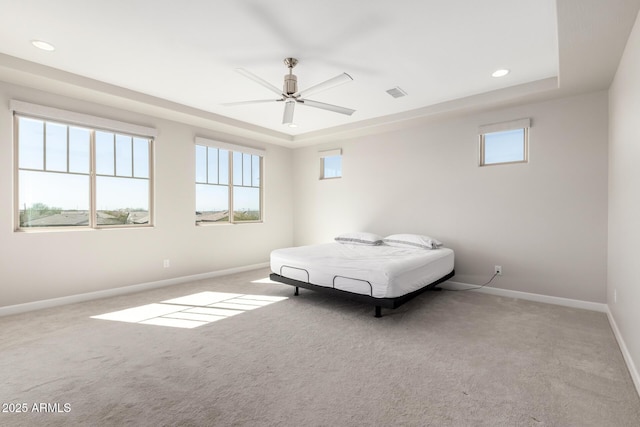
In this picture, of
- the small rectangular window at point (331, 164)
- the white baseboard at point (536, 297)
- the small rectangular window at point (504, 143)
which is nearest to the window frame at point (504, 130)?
the small rectangular window at point (504, 143)

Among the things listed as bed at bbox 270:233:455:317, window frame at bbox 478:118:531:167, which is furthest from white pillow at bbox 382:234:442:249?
window frame at bbox 478:118:531:167

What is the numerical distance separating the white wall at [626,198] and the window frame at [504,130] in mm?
851

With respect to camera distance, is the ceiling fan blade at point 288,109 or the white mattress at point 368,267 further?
the ceiling fan blade at point 288,109

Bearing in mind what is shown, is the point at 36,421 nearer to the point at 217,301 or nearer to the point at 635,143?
the point at 217,301

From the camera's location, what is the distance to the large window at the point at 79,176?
358 cm

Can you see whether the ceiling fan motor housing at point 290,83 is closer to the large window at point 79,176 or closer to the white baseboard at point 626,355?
the large window at point 79,176

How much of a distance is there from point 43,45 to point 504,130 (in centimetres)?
531

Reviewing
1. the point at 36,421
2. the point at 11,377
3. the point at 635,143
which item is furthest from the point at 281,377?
the point at 635,143

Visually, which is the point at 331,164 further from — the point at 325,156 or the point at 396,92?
the point at 396,92

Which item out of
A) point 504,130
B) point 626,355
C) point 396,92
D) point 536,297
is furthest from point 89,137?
point 536,297

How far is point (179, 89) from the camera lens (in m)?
3.86

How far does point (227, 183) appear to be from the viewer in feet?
18.7

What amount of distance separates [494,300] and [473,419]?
2.65 meters

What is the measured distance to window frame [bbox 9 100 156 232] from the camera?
3.46 meters
